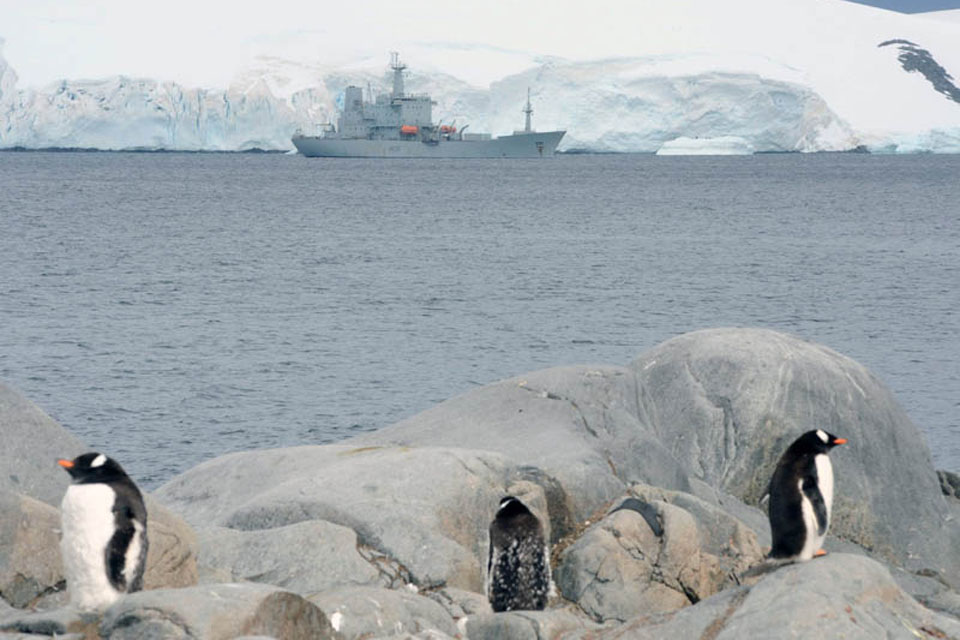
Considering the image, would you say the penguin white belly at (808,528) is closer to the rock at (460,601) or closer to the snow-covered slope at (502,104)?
the rock at (460,601)

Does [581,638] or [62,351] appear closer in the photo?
[581,638]

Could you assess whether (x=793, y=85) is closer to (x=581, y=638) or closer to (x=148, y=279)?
(x=148, y=279)

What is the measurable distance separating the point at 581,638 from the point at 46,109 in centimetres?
12212

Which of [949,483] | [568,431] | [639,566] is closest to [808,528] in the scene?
[639,566]

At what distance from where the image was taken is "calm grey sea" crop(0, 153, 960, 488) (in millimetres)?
19688

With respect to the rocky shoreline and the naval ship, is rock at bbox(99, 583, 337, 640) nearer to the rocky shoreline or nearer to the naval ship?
the rocky shoreline

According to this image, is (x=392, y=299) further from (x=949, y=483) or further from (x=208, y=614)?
(x=208, y=614)

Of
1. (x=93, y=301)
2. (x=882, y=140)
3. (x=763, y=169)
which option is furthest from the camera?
(x=882, y=140)

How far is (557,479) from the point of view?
407 inches

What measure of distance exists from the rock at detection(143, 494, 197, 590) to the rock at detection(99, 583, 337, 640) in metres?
1.42

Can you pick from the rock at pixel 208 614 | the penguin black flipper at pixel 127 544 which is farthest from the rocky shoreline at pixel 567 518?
the penguin black flipper at pixel 127 544

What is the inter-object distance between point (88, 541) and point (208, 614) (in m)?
1.50

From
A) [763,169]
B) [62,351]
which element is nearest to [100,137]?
[763,169]

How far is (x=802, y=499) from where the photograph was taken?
8352 mm
